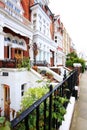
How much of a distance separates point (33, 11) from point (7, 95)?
9.68 meters

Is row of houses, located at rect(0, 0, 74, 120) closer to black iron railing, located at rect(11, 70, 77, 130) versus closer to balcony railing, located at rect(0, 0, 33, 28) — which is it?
balcony railing, located at rect(0, 0, 33, 28)

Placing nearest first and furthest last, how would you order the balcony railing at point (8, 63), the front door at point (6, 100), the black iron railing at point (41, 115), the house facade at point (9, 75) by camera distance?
1. the black iron railing at point (41, 115)
2. the house facade at point (9, 75)
3. the front door at point (6, 100)
4. the balcony railing at point (8, 63)

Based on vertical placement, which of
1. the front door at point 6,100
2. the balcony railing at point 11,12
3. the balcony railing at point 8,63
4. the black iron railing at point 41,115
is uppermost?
the balcony railing at point 11,12

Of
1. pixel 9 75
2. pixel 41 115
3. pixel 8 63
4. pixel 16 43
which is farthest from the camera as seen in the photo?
pixel 16 43

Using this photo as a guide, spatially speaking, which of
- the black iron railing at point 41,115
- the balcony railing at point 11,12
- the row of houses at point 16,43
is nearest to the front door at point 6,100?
the row of houses at point 16,43

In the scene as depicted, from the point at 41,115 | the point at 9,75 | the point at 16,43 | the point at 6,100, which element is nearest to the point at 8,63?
the point at 9,75

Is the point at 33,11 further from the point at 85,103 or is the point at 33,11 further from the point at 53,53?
the point at 85,103

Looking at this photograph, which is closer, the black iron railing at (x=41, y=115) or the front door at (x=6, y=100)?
the black iron railing at (x=41, y=115)

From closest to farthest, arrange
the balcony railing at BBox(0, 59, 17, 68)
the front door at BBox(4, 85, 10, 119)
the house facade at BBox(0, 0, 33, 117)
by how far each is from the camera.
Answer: the house facade at BBox(0, 0, 33, 117) → the front door at BBox(4, 85, 10, 119) → the balcony railing at BBox(0, 59, 17, 68)

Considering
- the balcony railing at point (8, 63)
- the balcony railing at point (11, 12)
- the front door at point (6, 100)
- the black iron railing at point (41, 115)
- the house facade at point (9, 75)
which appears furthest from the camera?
the balcony railing at point (11, 12)

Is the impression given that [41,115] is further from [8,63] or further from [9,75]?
[8,63]

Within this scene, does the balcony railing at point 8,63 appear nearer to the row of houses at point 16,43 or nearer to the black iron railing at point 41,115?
the row of houses at point 16,43

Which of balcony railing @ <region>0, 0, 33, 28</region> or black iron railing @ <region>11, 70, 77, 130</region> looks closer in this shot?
black iron railing @ <region>11, 70, 77, 130</region>

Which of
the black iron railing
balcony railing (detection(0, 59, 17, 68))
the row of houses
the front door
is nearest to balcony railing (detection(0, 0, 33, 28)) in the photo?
the row of houses
